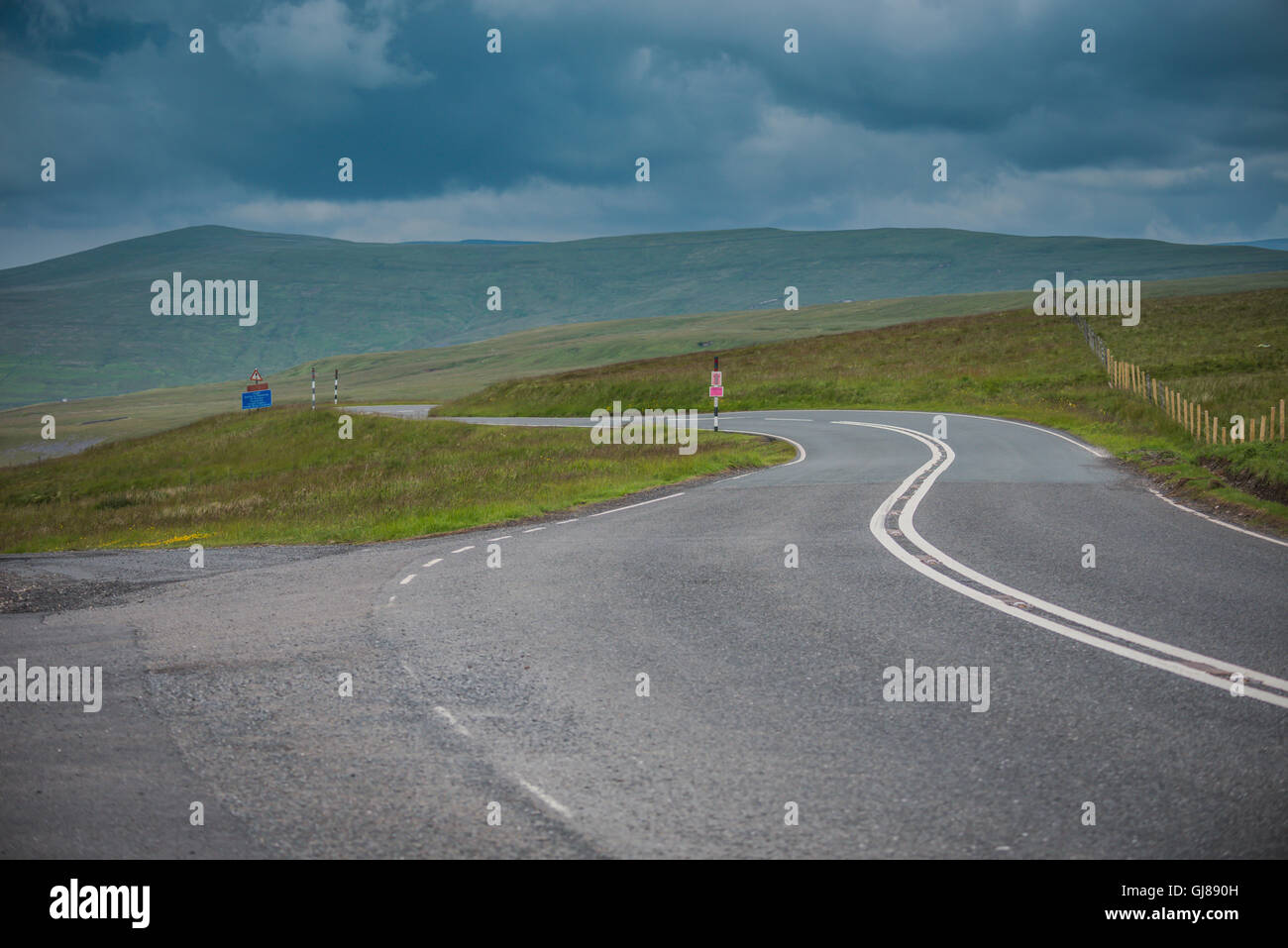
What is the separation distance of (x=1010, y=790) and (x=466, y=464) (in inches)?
1021

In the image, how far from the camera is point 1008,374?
172 feet

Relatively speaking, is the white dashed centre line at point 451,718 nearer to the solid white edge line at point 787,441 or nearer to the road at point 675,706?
the road at point 675,706

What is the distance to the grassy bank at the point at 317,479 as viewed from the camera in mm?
19016

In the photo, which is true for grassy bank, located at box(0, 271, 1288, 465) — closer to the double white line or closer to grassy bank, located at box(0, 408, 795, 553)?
grassy bank, located at box(0, 408, 795, 553)

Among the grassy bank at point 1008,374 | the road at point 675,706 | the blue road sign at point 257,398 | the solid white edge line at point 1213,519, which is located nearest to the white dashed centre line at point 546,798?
the road at point 675,706

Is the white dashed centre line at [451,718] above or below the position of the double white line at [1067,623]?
below

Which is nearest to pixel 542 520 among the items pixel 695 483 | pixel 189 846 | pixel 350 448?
pixel 695 483

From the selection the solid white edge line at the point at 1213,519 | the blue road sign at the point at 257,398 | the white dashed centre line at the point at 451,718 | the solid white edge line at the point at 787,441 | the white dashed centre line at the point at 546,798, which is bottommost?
the white dashed centre line at the point at 546,798

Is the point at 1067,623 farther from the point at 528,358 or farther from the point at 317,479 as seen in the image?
the point at 528,358

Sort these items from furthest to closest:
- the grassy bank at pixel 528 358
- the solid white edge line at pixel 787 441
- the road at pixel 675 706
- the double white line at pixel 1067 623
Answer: the grassy bank at pixel 528 358
the solid white edge line at pixel 787 441
the double white line at pixel 1067 623
the road at pixel 675 706

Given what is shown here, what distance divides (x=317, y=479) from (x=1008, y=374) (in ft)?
122

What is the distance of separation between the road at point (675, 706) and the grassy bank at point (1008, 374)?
1331 centimetres

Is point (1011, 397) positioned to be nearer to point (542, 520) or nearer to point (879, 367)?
point (879, 367)

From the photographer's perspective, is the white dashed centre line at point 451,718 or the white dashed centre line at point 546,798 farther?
the white dashed centre line at point 451,718
